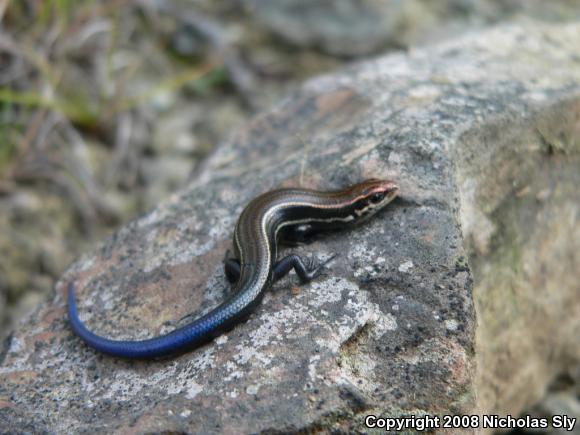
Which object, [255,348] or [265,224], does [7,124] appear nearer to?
[265,224]

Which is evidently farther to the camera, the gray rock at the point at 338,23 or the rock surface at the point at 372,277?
the gray rock at the point at 338,23

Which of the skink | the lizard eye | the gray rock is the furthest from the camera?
the gray rock

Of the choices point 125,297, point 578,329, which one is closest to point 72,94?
point 125,297

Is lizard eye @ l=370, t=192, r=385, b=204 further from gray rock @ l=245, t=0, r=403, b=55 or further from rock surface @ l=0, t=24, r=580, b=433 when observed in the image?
gray rock @ l=245, t=0, r=403, b=55

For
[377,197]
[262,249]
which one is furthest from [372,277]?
[262,249]

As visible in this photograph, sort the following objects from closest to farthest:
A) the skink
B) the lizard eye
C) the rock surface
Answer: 1. the rock surface
2. the skink
3. the lizard eye

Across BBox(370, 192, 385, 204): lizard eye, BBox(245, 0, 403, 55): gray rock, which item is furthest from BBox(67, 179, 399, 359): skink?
BBox(245, 0, 403, 55): gray rock

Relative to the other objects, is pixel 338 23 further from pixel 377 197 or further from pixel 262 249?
pixel 262 249

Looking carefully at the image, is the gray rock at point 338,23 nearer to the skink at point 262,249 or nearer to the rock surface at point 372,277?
the rock surface at point 372,277

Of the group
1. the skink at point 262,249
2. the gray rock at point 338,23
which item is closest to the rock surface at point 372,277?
the skink at point 262,249
